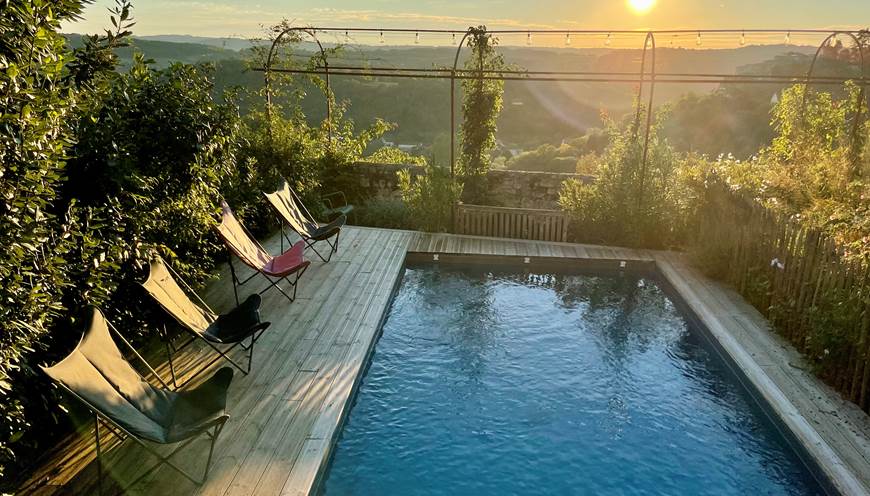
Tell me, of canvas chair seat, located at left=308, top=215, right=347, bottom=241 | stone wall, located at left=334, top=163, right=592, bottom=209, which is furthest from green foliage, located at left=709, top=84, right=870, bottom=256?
canvas chair seat, located at left=308, top=215, right=347, bottom=241

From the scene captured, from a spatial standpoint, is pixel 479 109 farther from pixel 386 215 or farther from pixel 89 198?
pixel 89 198

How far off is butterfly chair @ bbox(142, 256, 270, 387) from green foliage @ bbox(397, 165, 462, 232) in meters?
4.17

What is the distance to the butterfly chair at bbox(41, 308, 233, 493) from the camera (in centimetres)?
297

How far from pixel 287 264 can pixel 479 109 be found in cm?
439

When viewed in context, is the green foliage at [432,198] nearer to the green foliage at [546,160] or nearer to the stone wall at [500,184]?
the stone wall at [500,184]

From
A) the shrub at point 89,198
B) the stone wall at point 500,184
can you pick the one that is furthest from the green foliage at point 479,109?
the shrub at point 89,198

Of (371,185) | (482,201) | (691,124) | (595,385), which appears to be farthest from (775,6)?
(691,124)

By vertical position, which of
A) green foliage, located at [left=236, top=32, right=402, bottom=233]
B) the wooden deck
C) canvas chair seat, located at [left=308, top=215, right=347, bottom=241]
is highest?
green foliage, located at [left=236, top=32, right=402, bottom=233]

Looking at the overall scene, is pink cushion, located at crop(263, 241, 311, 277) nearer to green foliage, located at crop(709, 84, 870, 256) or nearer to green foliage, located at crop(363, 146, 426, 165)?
green foliage, located at crop(709, 84, 870, 256)

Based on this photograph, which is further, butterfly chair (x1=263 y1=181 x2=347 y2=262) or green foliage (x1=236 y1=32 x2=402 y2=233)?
green foliage (x1=236 y1=32 x2=402 y2=233)

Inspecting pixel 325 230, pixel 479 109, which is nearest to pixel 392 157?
pixel 479 109

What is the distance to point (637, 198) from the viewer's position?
8016mm

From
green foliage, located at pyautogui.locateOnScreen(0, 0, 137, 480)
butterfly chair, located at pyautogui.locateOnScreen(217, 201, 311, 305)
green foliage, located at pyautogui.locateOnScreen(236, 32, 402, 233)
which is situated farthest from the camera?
A: green foliage, located at pyautogui.locateOnScreen(236, 32, 402, 233)

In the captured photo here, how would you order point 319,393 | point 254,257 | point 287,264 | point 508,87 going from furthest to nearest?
point 508,87, point 287,264, point 254,257, point 319,393
